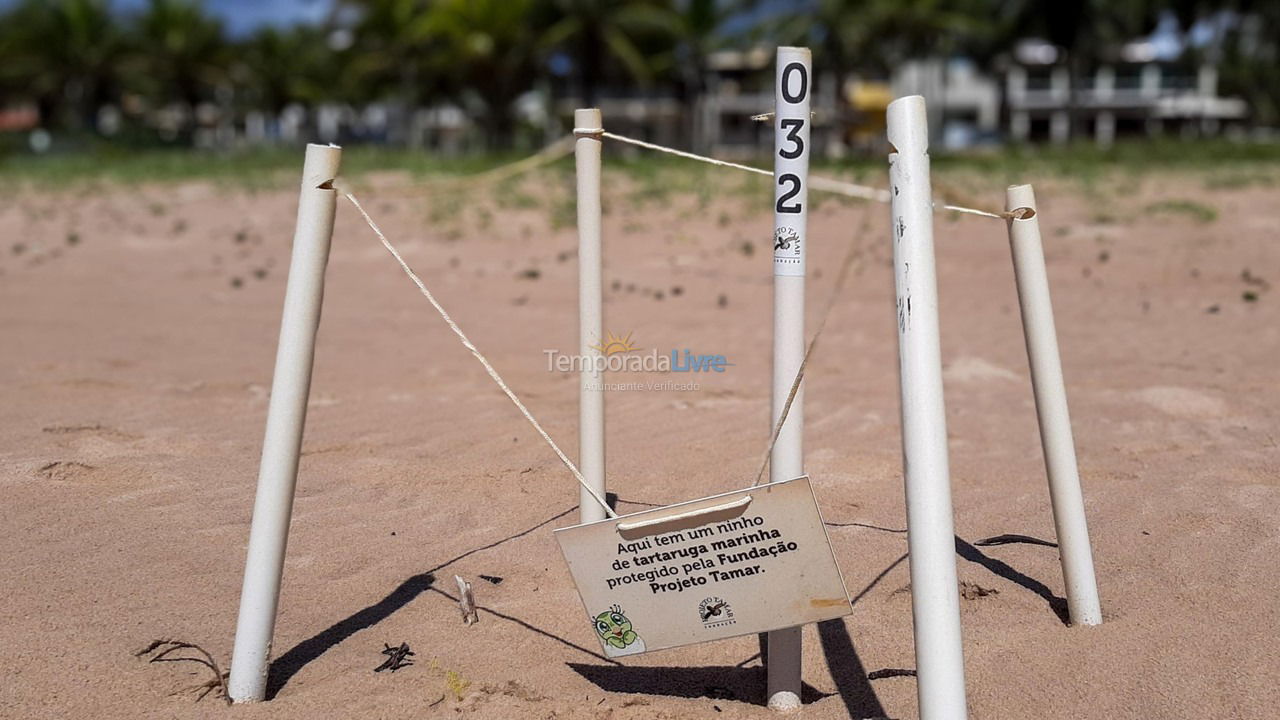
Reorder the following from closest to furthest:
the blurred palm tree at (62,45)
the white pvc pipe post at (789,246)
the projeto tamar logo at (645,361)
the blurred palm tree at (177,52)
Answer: the white pvc pipe post at (789,246) → the projeto tamar logo at (645,361) → the blurred palm tree at (62,45) → the blurred palm tree at (177,52)

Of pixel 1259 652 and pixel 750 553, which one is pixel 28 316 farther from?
pixel 1259 652

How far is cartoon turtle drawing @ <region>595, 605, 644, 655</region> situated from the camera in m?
2.91

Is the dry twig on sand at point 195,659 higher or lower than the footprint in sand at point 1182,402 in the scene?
lower

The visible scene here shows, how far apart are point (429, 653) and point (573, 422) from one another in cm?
233

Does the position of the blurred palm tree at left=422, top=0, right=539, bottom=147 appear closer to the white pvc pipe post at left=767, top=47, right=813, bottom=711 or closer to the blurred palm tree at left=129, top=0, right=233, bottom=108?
the blurred palm tree at left=129, top=0, right=233, bottom=108

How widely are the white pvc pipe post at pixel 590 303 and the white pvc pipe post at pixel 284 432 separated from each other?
2.11ft

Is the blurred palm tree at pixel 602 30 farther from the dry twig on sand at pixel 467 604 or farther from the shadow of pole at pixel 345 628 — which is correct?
the dry twig on sand at pixel 467 604

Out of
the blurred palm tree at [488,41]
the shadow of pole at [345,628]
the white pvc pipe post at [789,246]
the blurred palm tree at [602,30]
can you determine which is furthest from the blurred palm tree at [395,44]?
the white pvc pipe post at [789,246]

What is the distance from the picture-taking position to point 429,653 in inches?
130

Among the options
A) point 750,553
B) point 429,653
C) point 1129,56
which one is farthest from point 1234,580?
point 1129,56

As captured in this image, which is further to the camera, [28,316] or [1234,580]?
[28,316]

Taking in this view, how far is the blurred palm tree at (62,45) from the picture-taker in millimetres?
40312

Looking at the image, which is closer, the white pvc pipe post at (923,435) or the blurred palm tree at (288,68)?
the white pvc pipe post at (923,435)

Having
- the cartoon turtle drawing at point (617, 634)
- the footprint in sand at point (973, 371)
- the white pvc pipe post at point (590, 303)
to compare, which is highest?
the white pvc pipe post at point (590, 303)
